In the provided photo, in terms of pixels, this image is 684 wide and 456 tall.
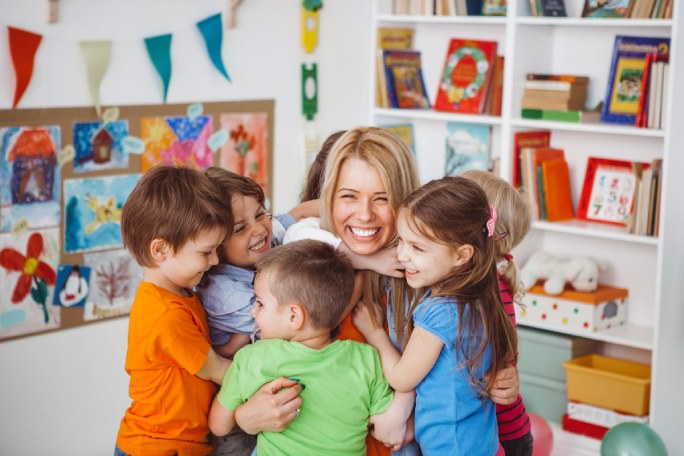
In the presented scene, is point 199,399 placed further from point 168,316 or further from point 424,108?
point 424,108

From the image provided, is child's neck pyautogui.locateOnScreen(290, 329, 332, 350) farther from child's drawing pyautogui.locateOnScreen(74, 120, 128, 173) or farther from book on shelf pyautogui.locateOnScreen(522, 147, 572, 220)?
book on shelf pyautogui.locateOnScreen(522, 147, 572, 220)

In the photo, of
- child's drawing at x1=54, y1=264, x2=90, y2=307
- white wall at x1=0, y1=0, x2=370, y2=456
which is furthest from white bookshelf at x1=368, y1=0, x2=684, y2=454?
child's drawing at x1=54, y1=264, x2=90, y2=307

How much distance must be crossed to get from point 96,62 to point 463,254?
2112mm

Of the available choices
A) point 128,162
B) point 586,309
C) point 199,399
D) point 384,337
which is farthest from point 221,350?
point 586,309

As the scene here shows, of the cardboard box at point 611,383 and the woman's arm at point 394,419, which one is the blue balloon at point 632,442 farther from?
the woman's arm at point 394,419

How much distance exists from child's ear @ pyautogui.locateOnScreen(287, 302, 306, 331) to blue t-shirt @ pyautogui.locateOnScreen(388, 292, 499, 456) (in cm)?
23

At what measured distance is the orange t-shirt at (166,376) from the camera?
1.84 metres

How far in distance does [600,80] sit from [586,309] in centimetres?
101

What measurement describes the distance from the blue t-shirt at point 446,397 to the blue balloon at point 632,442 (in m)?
1.63

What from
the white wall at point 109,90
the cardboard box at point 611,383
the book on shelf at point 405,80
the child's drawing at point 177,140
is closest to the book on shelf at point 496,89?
the book on shelf at point 405,80

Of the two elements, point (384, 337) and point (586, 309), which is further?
point (586, 309)

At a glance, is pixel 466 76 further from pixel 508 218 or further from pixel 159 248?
pixel 159 248

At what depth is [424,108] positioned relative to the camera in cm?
462

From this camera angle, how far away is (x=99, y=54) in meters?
3.51
